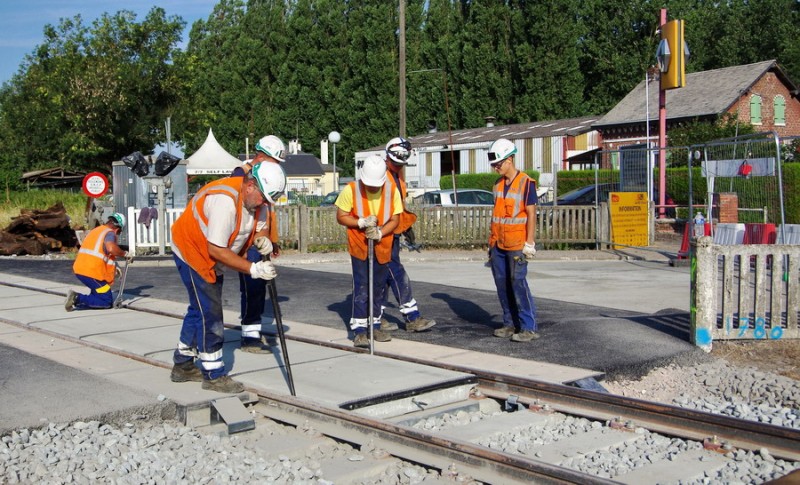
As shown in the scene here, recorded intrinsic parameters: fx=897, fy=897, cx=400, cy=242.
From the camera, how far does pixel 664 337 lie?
9250 millimetres

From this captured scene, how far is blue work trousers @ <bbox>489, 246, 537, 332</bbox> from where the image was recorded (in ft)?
29.1

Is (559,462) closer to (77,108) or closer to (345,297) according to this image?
(345,297)

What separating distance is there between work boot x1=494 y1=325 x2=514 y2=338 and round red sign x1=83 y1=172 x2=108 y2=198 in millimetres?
15630

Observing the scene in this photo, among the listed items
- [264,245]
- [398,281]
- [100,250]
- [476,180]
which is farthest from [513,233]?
[476,180]

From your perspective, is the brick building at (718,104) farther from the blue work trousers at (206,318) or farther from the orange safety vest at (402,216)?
the blue work trousers at (206,318)

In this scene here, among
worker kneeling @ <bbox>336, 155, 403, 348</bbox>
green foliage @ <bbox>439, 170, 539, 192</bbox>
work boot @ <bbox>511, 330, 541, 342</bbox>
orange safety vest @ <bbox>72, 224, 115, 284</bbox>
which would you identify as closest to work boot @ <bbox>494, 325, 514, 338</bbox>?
work boot @ <bbox>511, 330, 541, 342</bbox>

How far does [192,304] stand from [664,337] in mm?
4933

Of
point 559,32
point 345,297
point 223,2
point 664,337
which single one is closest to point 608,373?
point 664,337

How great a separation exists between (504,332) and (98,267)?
5432mm

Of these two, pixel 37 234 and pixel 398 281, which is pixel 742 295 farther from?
pixel 37 234

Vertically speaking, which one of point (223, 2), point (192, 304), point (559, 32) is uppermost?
point (223, 2)

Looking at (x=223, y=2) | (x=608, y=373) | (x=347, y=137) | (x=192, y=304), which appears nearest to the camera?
(x=192, y=304)

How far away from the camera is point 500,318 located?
1079cm

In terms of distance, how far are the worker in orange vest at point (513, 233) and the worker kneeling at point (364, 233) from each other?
1028 millimetres
